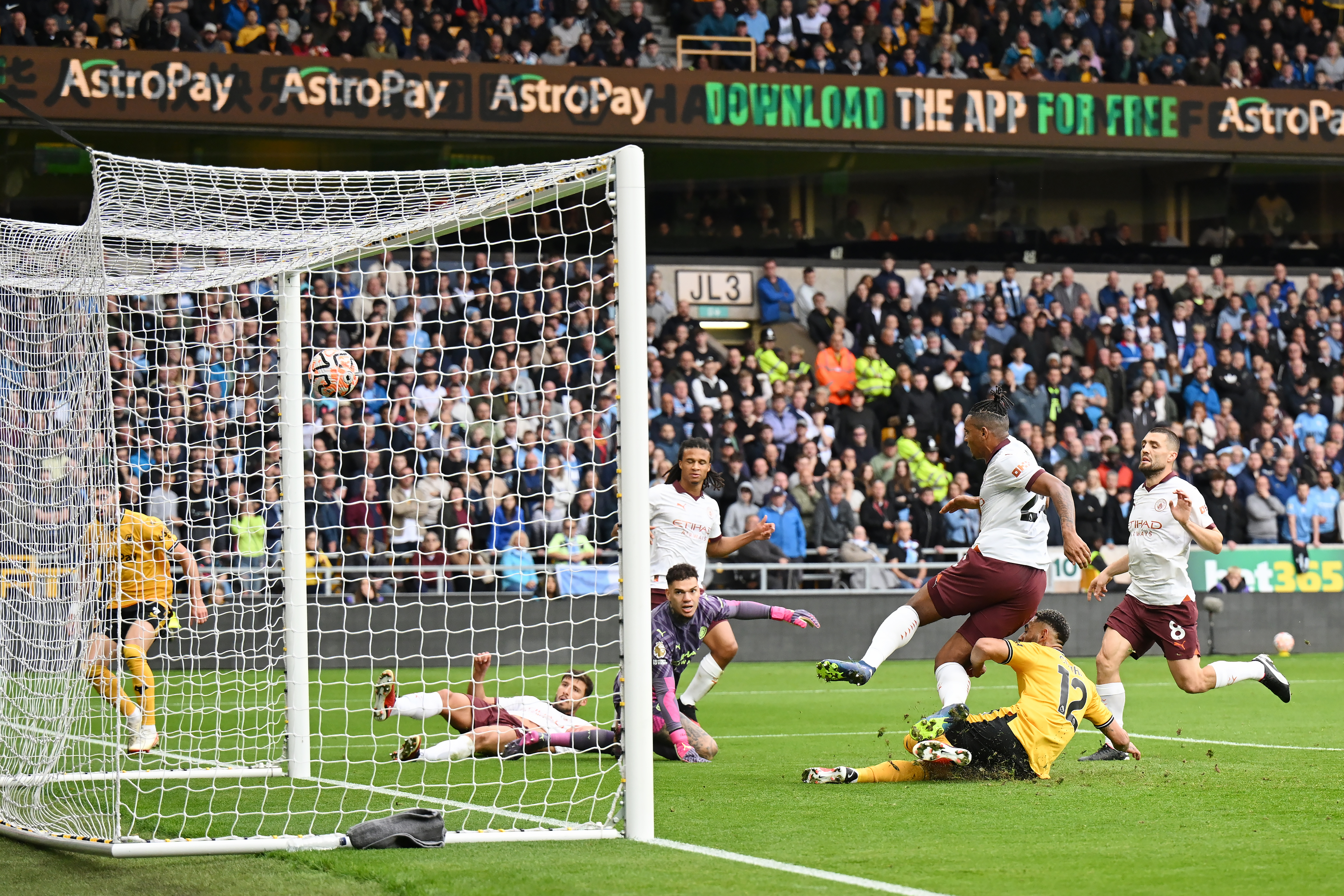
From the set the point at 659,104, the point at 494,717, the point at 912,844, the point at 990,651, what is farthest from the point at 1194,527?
the point at 659,104

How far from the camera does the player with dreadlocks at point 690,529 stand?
9820 millimetres

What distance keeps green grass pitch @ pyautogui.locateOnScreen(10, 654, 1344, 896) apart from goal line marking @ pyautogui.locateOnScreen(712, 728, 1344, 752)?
128 millimetres

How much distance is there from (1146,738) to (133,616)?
22.2 ft

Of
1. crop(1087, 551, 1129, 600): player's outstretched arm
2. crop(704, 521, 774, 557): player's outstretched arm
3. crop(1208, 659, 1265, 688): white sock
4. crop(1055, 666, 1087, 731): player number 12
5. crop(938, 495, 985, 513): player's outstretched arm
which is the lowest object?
crop(1208, 659, 1265, 688): white sock

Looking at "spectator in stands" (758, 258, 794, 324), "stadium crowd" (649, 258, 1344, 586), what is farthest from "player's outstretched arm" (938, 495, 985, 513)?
"spectator in stands" (758, 258, 794, 324)

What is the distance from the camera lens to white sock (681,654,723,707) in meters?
10.1

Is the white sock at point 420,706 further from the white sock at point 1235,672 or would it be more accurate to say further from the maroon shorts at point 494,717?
the white sock at point 1235,672

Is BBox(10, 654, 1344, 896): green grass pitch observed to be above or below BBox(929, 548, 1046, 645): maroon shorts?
below

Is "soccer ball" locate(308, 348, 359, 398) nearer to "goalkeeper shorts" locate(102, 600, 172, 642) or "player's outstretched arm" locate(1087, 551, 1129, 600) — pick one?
"goalkeeper shorts" locate(102, 600, 172, 642)

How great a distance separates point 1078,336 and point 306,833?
18.1m

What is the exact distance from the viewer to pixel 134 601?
6.29 m

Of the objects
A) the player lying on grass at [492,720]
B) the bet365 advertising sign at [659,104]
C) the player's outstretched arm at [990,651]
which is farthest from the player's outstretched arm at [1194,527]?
the bet365 advertising sign at [659,104]

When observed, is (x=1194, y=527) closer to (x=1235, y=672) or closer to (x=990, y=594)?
(x=1235, y=672)

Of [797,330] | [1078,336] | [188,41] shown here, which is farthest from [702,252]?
[188,41]
